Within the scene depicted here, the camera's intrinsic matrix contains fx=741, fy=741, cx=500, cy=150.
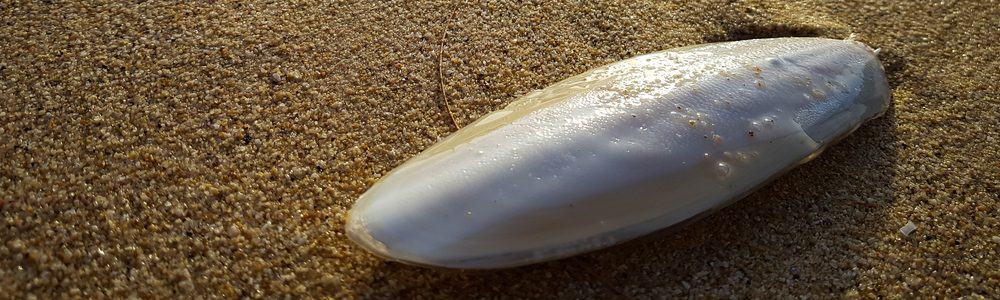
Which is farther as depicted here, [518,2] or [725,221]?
[518,2]

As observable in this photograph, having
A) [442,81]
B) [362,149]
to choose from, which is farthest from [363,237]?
[442,81]

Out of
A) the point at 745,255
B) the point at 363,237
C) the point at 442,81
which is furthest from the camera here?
the point at 442,81

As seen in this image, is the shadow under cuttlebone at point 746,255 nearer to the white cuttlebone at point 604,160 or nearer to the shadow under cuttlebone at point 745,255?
the shadow under cuttlebone at point 745,255

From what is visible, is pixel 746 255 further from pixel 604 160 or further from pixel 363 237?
pixel 363 237

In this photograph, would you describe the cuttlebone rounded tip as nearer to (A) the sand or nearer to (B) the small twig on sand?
(A) the sand

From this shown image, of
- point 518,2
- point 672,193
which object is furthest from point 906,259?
point 518,2

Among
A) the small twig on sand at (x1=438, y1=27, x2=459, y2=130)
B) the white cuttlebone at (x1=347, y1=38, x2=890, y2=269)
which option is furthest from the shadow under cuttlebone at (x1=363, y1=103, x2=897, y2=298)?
the small twig on sand at (x1=438, y1=27, x2=459, y2=130)

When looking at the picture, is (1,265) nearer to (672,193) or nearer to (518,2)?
(672,193)
